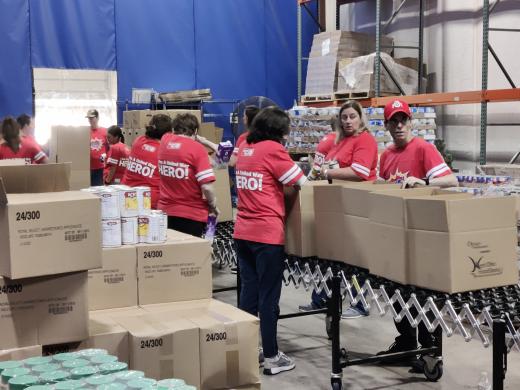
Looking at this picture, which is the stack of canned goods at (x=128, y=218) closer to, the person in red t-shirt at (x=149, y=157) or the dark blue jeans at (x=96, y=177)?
the person in red t-shirt at (x=149, y=157)

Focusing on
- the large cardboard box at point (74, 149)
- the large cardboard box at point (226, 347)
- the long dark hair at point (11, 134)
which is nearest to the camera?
the large cardboard box at point (226, 347)

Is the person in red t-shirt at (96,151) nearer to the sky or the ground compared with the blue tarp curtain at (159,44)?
nearer to the ground

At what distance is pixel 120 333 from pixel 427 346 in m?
2.05

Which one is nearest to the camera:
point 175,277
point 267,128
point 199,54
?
point 175,277

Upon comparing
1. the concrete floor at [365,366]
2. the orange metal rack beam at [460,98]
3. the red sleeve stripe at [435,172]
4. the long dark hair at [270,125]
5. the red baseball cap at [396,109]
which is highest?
the orange metal rack beam at [460,98]

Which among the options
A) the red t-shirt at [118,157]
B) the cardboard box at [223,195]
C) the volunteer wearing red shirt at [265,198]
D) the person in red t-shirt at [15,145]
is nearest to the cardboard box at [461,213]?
the volunteer wearing red shirt at [265,198]

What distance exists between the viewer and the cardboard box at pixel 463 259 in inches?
116

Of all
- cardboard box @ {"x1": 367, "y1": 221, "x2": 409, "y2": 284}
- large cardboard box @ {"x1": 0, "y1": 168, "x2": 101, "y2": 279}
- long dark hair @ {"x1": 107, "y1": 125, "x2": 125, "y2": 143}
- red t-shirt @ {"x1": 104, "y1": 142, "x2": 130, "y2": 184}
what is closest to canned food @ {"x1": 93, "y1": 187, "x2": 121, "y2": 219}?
large cardboard box @ {"x1": 0, "y1": 168, "x2": 101, "y2": 279}

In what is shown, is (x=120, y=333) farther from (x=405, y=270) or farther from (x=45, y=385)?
(x=405, y=270)

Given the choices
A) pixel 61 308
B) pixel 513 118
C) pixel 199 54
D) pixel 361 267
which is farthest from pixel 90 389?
pixel 199 54

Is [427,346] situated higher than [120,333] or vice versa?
[120,333]

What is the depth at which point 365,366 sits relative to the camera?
4508mm

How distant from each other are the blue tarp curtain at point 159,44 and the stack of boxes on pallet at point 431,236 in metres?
8.59

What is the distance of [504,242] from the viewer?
3.07 metres
